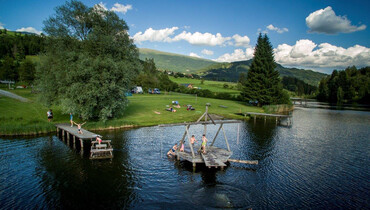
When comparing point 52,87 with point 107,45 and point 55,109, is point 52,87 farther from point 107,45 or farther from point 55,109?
point 107,45

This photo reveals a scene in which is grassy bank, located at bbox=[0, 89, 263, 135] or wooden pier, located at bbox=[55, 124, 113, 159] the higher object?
grassy bank, located at bbox=[0, 89, 263, 135]

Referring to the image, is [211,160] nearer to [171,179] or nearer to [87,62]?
[171,179]

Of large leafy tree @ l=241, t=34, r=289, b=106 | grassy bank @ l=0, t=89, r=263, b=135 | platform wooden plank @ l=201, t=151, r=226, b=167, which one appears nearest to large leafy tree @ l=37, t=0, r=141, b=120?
grassy bank @ l=0, t=89, r=263, b=135

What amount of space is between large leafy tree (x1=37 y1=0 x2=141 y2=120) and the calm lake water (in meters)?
10.5

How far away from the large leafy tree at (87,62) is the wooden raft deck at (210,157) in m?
21.8

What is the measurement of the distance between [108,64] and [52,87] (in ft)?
41.4

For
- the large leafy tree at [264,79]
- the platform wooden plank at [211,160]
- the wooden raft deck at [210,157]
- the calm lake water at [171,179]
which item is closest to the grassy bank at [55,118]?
the calm lake water at [171,179]

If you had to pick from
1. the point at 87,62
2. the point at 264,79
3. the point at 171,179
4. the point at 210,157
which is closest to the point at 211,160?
the point at 210,157

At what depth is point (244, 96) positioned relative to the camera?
86375 millimetres

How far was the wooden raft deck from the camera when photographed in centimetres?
2160

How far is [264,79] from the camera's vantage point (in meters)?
80.6

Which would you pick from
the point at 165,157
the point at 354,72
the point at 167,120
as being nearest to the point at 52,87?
the point at 167,120

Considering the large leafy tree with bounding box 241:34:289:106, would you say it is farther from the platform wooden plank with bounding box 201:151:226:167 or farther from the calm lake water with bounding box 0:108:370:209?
the platform wooden plank with bounding box 201:151:226:167

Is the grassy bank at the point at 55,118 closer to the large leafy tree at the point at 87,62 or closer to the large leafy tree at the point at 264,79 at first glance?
the large leafy tree at the point at 87,62
